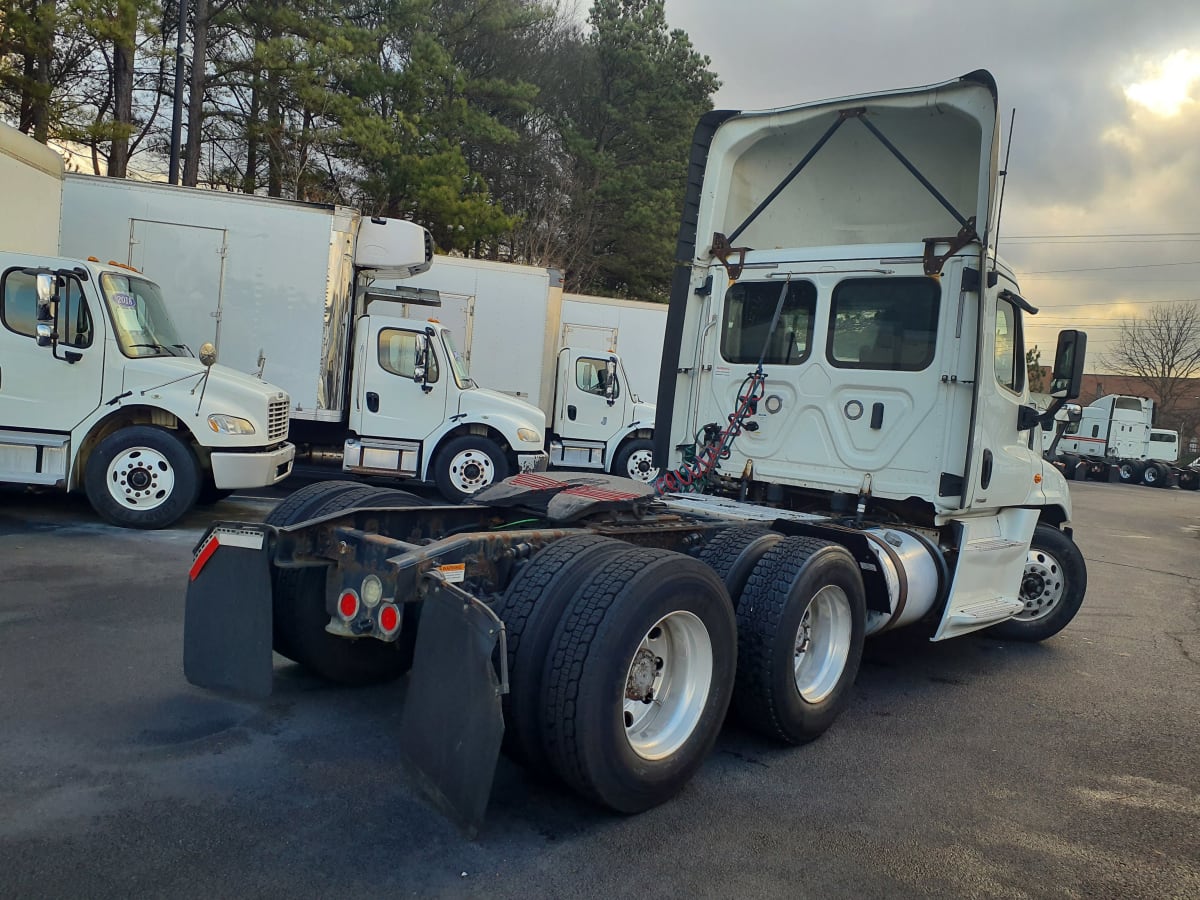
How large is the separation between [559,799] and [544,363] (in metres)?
12.1

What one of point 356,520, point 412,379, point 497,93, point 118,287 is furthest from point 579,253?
point 356,520

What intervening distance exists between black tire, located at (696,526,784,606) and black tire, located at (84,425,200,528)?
6.06 meters

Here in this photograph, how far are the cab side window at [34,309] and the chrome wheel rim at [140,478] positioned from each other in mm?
1119

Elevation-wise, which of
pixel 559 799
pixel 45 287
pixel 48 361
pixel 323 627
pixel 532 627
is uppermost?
pixel 45 287

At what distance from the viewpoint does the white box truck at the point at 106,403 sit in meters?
8.45

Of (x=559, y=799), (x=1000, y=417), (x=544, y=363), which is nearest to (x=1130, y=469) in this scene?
(x=544, y=363)

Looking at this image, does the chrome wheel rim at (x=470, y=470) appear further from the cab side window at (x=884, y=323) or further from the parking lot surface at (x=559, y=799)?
the cab side window at (x=884, y=323)

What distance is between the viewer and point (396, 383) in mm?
12070

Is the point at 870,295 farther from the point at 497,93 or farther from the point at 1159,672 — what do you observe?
the point at 497,93

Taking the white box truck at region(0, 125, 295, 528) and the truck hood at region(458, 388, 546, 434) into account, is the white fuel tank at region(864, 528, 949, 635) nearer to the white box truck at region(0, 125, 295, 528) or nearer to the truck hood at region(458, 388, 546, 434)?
the white box truck at region(0, 125, 295, 528)

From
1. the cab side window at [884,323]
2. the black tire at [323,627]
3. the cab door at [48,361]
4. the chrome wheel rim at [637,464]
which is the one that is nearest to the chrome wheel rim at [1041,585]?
the cab side window at [884,323]

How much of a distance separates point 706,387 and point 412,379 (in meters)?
6.60

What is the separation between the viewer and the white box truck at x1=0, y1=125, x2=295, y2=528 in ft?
27.7

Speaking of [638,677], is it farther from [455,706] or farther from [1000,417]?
[1000,417]
